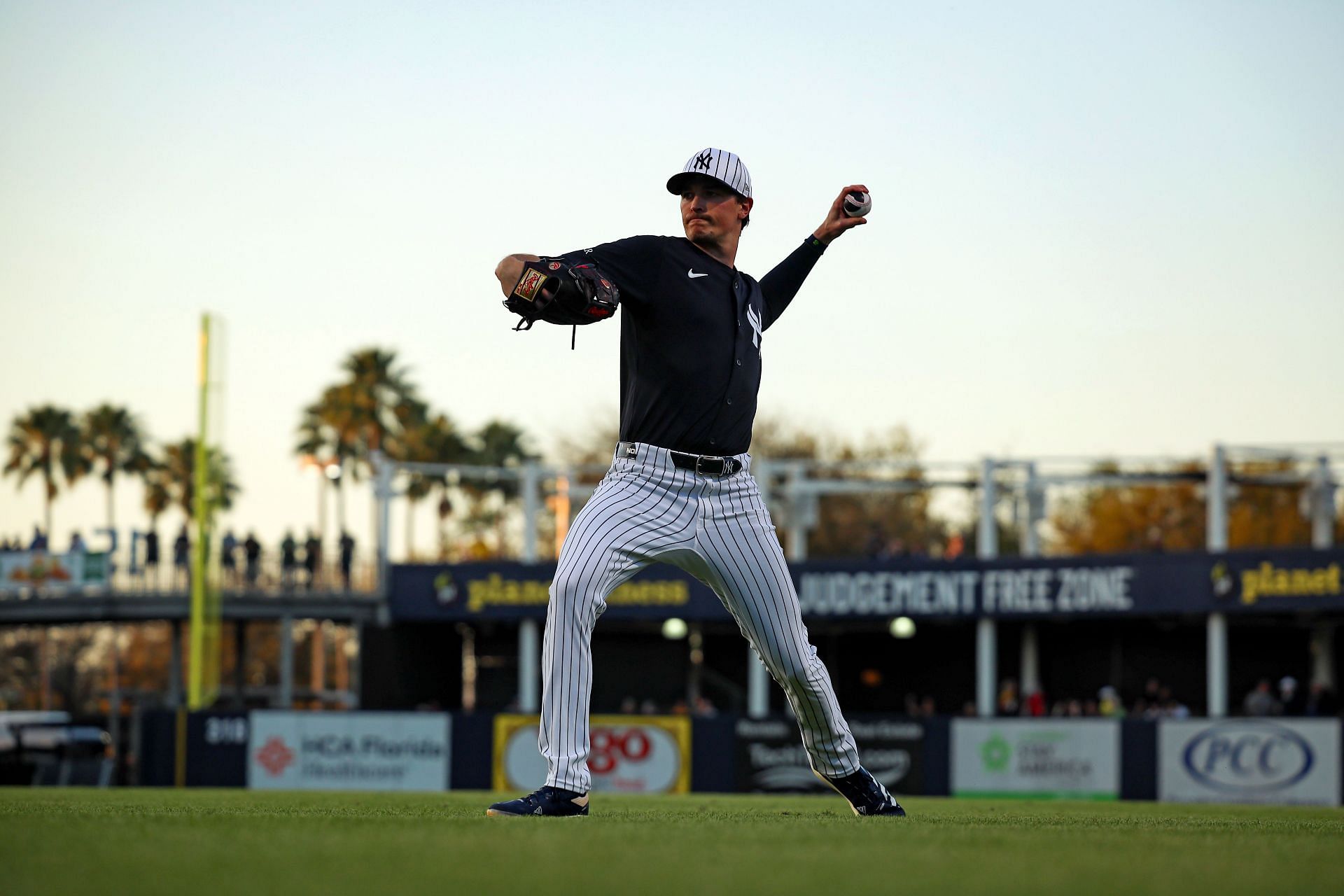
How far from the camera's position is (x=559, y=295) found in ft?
19.9

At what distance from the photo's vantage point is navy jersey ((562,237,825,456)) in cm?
643

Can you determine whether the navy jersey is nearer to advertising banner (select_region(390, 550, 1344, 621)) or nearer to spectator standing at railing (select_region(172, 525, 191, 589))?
advertising banner (select_region(390, 550, 1344, 621))

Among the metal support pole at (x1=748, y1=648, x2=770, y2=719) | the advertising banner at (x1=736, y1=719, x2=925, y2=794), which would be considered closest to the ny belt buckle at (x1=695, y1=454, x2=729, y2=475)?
the advertising banner at (x1=736, y1=719, x2=925, y2=794)

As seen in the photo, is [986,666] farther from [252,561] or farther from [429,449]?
[429,449]

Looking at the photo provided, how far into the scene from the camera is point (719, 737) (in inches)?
1009

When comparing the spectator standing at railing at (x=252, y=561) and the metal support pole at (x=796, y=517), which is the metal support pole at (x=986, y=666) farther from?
the spectator standing at railing at (x=252, y=561)

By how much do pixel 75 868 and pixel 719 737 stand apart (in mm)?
22113

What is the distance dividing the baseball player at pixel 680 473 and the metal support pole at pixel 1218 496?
88.5ft

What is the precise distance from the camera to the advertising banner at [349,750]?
2691cm

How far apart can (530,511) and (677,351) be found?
30696 millimetres

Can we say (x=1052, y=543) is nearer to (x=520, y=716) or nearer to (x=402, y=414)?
(x=402, y=414)

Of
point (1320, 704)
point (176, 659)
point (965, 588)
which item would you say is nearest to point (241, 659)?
point (176, 659)

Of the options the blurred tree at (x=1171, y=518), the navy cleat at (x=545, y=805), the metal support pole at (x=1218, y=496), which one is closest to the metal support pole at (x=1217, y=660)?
the metal support pole at (x=1218, y=496)

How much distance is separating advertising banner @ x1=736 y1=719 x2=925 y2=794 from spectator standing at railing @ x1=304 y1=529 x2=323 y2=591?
1542cm
